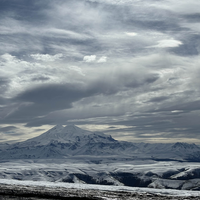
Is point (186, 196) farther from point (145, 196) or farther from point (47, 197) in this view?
point (47, 197)

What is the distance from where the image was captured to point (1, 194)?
11773 mm

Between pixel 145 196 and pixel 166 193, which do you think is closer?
pixel 145 196

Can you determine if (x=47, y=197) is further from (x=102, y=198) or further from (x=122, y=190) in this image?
(x=122, y=190)

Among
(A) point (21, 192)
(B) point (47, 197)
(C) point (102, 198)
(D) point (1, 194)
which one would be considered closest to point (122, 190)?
(C) point (102, 198)

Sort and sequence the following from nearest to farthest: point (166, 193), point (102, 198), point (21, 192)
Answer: point (102, 198)
point (21, 192)
point (166, 193)

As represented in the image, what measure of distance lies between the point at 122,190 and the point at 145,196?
208 cm

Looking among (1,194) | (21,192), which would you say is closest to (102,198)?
(21,192)

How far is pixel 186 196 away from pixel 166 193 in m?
1.14

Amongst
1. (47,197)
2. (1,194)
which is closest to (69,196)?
(47,197)

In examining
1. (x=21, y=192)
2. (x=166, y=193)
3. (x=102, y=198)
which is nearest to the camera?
(x=102, y=198)

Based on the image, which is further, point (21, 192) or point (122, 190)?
point (122, 190)

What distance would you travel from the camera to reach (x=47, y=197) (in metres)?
11.4

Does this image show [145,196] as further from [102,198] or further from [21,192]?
[21,192]

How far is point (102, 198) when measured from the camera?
438 inches
